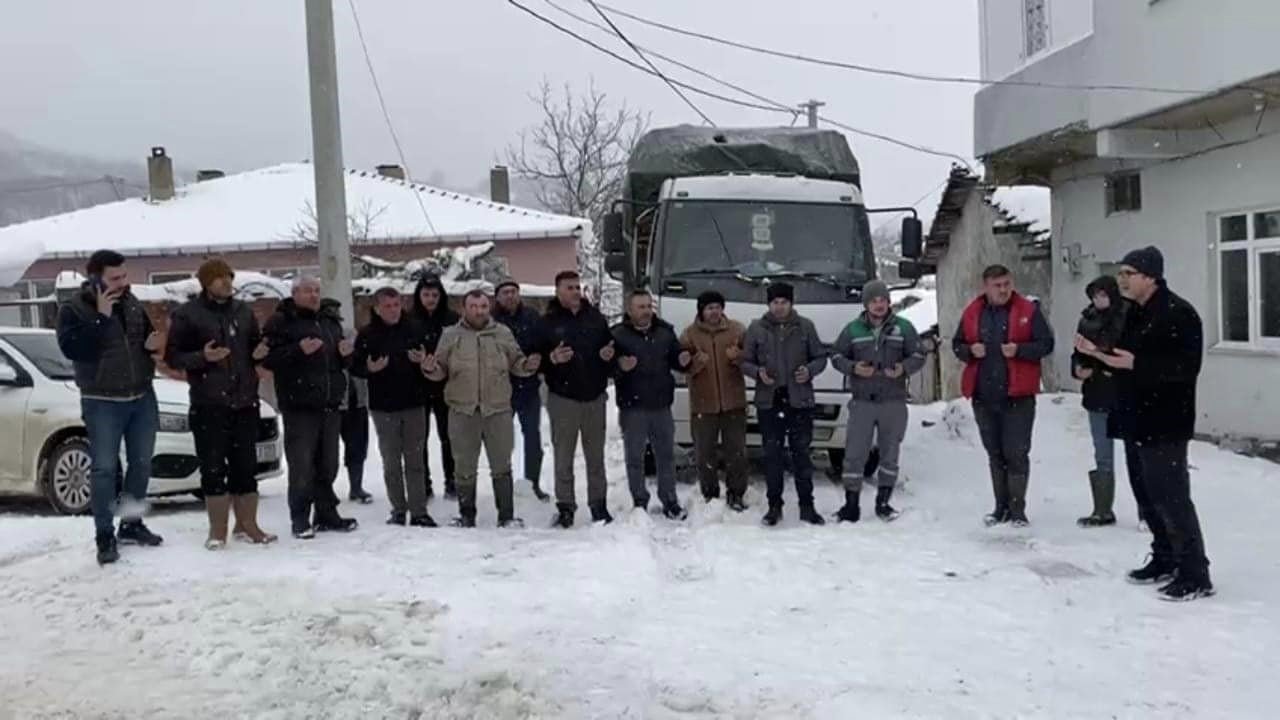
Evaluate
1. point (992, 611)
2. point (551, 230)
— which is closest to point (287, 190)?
point (551, 230)

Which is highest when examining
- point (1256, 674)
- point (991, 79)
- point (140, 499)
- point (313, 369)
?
point (991, 79)

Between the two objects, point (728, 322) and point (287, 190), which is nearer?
point (728, 322)

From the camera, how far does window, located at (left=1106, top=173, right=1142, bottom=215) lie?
13430 millimetres

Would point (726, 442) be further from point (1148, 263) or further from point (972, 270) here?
point (972, 270)

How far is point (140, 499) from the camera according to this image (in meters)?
6.93

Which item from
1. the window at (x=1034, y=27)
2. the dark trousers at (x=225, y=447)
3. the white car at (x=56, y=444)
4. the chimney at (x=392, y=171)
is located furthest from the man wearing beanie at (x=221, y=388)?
the chimney at (x=392, y=171)

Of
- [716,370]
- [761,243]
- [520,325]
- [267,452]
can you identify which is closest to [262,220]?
[267,452]

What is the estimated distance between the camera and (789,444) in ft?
26.7

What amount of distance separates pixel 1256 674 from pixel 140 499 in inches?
255

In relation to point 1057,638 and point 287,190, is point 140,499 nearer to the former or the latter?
point 1057,638

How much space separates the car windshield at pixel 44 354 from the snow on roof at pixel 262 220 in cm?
1518

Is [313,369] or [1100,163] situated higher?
[1100,163]

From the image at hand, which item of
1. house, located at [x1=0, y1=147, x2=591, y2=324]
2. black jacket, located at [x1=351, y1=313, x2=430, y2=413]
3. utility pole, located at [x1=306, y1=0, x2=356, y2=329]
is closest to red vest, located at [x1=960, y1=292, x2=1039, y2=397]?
black jacket, located at [x1=351, y1=313, x2=430, y2=413]

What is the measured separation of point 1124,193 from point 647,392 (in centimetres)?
889
